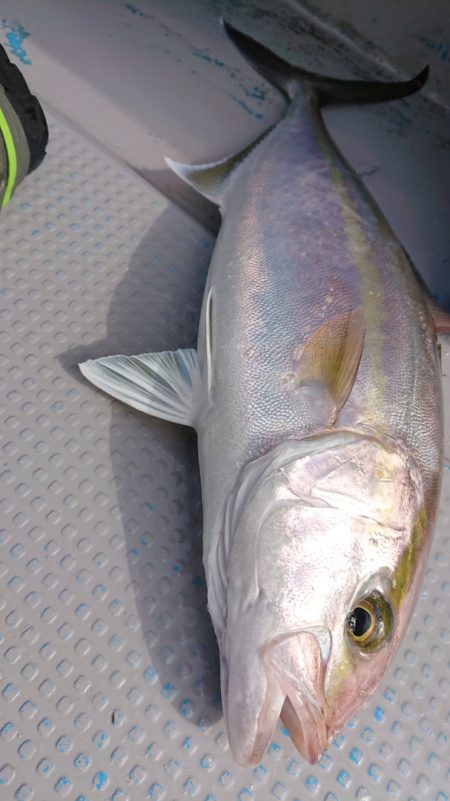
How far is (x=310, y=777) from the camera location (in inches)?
50.3

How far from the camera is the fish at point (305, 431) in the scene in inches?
44.8

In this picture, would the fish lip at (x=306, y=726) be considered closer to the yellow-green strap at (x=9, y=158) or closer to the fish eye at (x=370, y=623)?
the fish eye at (x=370, y=623)

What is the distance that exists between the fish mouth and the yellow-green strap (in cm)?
122

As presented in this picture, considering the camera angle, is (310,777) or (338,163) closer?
(310,777)

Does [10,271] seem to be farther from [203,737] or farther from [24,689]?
[203,737]

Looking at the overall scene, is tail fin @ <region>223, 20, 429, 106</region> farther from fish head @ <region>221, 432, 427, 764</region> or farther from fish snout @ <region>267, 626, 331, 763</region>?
fish snout @ <region>267, 626, 331, 763</region>

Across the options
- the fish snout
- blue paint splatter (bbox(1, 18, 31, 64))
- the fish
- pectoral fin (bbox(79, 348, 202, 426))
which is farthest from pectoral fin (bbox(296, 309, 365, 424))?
blue paint splatter (bbox(1, 18, 31, 64))

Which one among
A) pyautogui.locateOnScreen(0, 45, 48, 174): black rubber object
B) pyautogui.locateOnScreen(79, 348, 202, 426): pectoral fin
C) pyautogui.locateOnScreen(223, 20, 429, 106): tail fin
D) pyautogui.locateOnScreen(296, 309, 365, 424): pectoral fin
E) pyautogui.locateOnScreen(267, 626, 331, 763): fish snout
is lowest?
pyautogui.locateOnScreen(79, 348, 202, 426): pectoral fin

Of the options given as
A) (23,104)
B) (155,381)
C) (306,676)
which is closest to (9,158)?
(23,104)

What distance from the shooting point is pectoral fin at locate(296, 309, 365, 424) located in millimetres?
1316

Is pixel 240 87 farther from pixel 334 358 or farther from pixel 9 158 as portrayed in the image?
pixel 334 358

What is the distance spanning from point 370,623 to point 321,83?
5.66 ft

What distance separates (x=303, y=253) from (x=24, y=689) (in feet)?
3.37

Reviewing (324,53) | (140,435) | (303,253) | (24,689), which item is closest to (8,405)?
(140,435)
